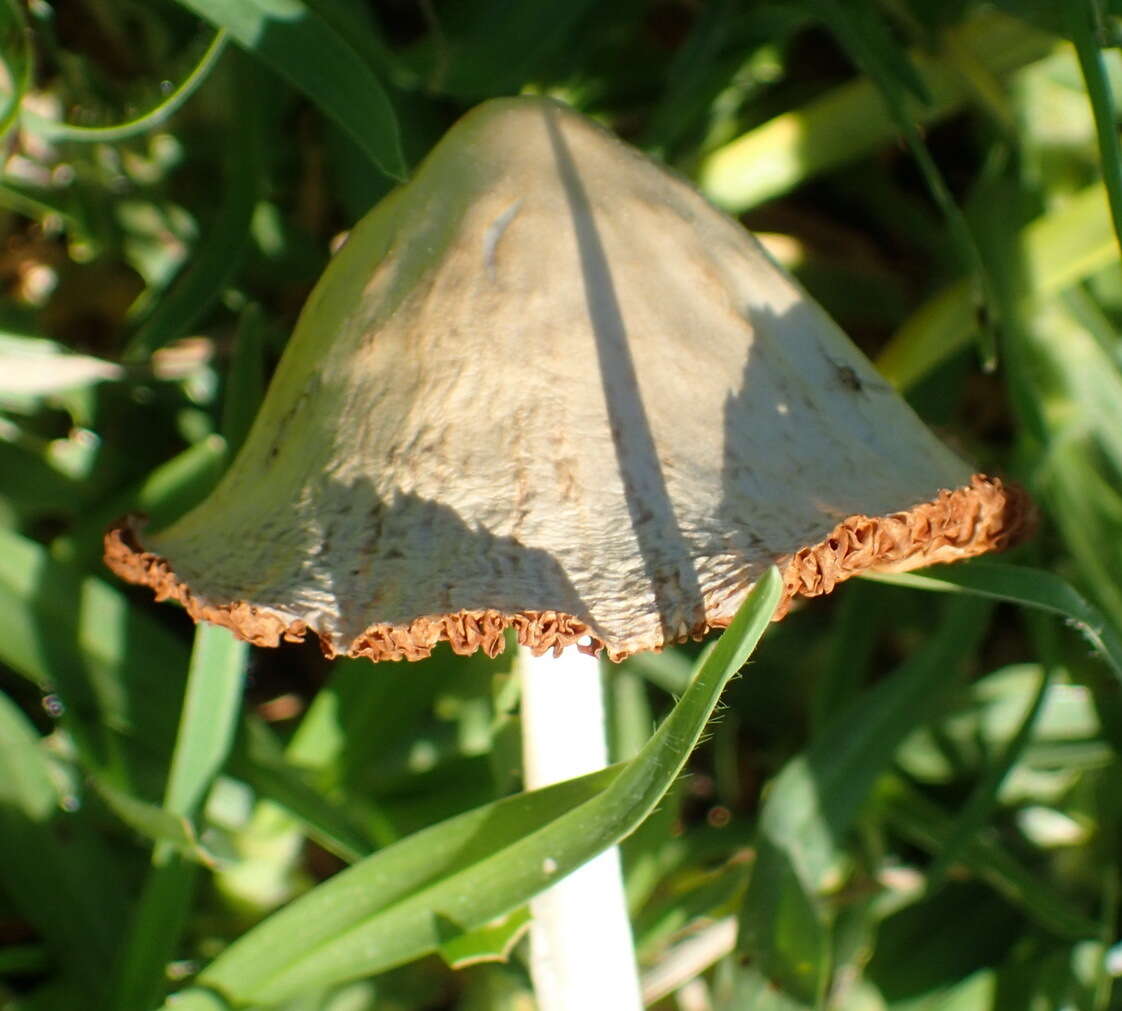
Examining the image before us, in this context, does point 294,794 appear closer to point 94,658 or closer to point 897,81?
point 94,658

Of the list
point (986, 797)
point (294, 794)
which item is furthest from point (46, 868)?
point (986, 797)

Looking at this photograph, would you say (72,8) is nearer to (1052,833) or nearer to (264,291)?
(264,291)

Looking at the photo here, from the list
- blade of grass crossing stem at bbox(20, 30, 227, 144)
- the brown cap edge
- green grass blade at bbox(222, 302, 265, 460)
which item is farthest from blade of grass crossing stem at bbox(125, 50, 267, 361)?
the brown cap edge

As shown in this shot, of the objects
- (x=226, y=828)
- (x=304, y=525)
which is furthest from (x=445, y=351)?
(x=226, y=828)

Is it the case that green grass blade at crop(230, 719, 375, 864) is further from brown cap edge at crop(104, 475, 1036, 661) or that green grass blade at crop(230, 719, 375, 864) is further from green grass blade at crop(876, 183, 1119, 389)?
green grass blade at crop(876, 183, 1119, 389)

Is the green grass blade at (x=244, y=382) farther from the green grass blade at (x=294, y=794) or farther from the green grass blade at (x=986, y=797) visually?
the green grass blade at (x=986, y=797)
